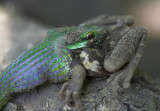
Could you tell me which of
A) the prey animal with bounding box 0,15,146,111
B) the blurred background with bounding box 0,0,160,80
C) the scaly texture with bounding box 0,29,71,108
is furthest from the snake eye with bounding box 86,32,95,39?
the blurred background with bounding box 0,0,160,80

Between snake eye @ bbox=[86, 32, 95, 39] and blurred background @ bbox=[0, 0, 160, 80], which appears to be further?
blurred background @ bbox=[0, 0, 160, 80]

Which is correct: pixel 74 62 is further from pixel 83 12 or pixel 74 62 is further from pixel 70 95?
pixel 83 12

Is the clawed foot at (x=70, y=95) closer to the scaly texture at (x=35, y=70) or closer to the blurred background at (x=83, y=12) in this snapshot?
the scaly texture at (x=35, y=70)

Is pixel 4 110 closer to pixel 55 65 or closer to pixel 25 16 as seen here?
pixel 55 65

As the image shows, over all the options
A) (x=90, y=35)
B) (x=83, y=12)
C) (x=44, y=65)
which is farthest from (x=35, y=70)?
(x=83, y=12)

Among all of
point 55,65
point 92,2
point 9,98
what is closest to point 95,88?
point 55,65

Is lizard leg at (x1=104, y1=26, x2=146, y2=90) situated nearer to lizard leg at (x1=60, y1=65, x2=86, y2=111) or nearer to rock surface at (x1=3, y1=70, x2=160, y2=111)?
rock surface at (x1=3, y1=70, x2=160, y2=111)
